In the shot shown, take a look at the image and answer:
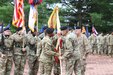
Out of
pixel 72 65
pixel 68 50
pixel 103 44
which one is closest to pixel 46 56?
pixel 68 50

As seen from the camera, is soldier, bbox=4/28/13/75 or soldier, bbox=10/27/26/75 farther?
soldier, bbox=10/27/26/75

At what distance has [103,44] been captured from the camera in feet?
110

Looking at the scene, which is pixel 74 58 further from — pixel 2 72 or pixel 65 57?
pixel 2 72

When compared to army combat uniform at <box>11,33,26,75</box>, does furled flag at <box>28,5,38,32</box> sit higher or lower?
higher

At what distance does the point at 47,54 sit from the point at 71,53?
30.4 inches

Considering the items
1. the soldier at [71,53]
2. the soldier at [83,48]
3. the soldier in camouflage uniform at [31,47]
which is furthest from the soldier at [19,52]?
the soldier at [83,48]

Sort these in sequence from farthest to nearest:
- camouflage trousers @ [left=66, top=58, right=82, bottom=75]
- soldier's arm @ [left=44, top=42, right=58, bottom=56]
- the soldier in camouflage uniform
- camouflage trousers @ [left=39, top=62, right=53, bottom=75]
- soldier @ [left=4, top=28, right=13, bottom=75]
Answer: the soldier in camouflage uniform < soldier @ [left=4, top=28, right=13, bottom=75] < camouflage trousers @ [left=66, top=58, right=82, bottom=75] < camouflage trousers @ [left=39, top=62, right=53, bottom=75] < soldier's arm @ [left=44, top=42, right=58, bottom=56]

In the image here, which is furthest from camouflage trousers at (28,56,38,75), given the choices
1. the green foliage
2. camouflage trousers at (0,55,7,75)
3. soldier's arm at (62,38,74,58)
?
the green foliage

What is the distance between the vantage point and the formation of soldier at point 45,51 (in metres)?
12.8

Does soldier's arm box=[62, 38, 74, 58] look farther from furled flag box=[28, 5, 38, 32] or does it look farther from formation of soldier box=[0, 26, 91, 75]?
furled flag box=[28, 5, 38, 32]

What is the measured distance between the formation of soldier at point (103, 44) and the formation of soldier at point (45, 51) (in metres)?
16.8

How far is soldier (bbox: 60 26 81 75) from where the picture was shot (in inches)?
509

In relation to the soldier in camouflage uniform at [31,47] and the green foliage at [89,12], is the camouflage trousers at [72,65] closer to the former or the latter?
the soldier in camouflage uniform at [31,47]

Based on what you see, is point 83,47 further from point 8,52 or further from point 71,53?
point 8,52
